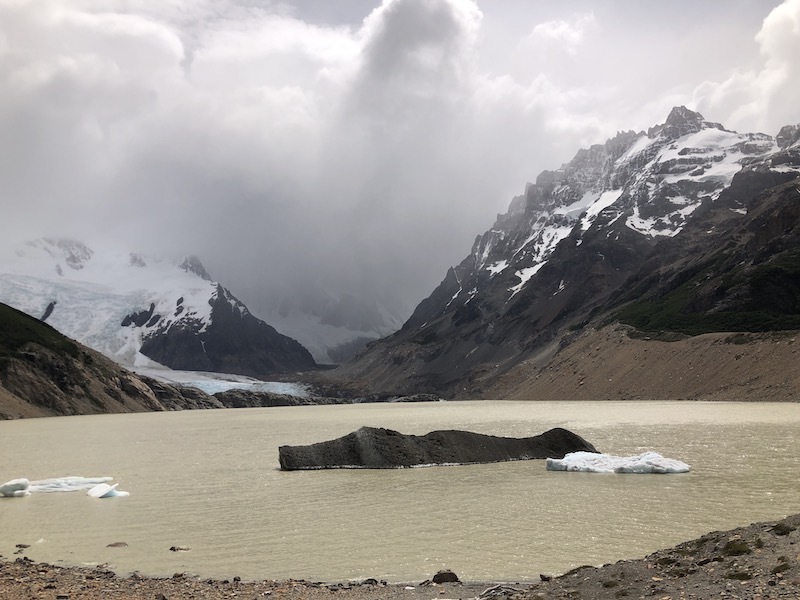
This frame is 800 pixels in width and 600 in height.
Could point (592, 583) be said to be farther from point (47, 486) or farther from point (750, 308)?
point (750, 308)

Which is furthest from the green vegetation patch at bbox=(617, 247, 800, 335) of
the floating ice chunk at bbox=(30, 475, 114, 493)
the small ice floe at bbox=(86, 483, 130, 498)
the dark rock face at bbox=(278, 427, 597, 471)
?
the small ice floe at bbox=(86, 483, 130, 498)

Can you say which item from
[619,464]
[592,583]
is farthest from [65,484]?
[592,583]

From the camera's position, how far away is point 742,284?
167 m

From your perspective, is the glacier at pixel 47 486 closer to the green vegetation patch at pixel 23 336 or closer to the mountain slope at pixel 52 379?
the mountain slope at pixel 52 379

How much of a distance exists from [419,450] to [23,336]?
148593 millimetres

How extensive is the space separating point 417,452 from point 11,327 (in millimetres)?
153366

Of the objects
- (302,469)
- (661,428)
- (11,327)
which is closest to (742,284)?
(661,428)

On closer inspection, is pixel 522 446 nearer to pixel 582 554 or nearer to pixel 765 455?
pixel 765 455

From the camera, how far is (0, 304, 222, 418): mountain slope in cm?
14662

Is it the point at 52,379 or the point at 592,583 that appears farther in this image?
the point at 52,379

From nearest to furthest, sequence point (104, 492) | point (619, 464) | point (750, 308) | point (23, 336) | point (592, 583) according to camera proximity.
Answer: point (592, 583), point (104, 492), point (619, 464), point (750, 308), point (23, 336)

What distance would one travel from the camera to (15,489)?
37062mm

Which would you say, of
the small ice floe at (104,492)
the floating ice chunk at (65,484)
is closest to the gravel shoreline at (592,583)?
the small ice floe at (104,492)

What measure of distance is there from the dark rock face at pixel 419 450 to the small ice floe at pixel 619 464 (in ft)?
19.0
